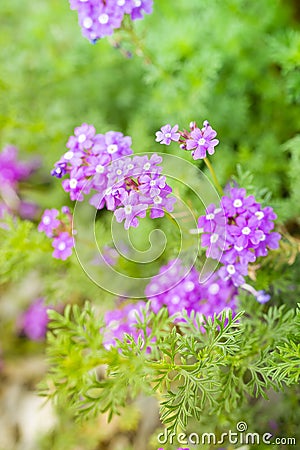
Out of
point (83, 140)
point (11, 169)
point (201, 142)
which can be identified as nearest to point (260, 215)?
point (201, 142)

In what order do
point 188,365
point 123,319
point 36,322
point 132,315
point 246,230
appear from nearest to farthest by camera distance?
1. point 188,365
2. point 246,230
3. point 132,315
4. point 123,319
5. point 36,322

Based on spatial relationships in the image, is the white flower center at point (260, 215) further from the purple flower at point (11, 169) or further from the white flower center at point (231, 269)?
the purple flower at point (11, 169)

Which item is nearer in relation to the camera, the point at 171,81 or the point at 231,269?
the point at 231,269

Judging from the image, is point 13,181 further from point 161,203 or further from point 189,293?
point 161,203

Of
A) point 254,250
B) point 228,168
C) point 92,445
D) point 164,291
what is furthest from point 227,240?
point 92,445

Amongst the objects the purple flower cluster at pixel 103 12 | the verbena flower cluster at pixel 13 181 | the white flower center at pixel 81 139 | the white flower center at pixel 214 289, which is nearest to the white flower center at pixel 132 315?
the white flower center at pixel 214 289
